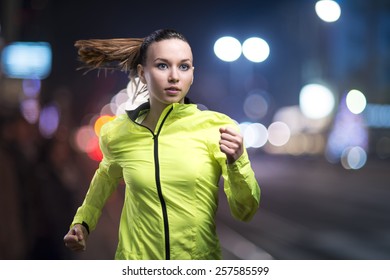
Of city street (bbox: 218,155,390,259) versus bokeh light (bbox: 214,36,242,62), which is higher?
bokeh light (bbox: 214,36,242,62)

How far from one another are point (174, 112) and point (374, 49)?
218 ft

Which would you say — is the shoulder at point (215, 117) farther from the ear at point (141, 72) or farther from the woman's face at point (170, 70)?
the ear at point (141, 72)

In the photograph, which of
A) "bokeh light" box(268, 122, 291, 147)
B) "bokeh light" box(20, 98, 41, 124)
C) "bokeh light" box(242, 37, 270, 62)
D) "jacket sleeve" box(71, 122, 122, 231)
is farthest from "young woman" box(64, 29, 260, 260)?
"bokeh light" box(268, 122, 291, 147)

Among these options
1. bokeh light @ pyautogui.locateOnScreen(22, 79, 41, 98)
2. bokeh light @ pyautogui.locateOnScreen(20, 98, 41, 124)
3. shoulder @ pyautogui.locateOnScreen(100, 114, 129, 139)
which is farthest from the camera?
bokeh light @ pyautogui.locateOnScreen(22, 79, 41, 98)

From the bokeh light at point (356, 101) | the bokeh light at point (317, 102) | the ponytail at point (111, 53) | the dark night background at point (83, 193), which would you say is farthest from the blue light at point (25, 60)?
the bokeh light at point (317, 102)

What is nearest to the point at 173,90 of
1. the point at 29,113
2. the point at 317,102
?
the point at 29,113

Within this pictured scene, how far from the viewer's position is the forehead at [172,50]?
290 cm

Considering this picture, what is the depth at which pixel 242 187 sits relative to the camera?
2.76m

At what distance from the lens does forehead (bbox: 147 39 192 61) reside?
2.90m

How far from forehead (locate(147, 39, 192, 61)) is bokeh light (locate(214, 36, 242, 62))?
22.0 inches

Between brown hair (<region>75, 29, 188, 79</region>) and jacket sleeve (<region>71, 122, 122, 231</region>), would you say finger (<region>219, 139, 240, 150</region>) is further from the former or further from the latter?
jacket sleeve (<region>71, 122, 122, 231</region>)

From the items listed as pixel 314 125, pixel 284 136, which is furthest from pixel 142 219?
pixel 284 136

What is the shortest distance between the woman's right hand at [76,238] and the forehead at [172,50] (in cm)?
75

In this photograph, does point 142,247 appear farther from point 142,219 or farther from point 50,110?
point 50,110
